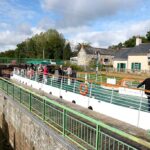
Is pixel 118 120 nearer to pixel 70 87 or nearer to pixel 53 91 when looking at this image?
pixel 70 87

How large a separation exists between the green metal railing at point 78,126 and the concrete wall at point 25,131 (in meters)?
0.26

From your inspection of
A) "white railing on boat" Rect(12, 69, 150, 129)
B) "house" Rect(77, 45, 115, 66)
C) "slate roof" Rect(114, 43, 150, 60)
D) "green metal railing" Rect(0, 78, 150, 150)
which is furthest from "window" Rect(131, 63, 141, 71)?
"green metal railing" Rect(0, 78, 150, 150)

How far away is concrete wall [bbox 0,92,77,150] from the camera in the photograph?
7.21 metres

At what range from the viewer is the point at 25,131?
395 inches

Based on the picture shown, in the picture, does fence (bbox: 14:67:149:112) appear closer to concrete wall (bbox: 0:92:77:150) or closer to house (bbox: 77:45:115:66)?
concrete wall (bbox: 0:92:77:150)

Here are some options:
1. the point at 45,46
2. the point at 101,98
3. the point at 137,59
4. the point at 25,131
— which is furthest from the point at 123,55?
the point at 25,131

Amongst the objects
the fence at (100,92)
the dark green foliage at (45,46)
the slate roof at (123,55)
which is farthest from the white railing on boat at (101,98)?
the dark green foliage at (45,46)

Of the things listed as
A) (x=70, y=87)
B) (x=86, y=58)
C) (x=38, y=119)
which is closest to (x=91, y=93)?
(x=70, y=87)

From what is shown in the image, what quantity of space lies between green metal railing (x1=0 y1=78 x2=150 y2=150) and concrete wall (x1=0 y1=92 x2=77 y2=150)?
261mm

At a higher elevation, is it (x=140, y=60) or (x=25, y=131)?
(x=140, y=60)

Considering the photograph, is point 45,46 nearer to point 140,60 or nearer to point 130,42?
point 130,42

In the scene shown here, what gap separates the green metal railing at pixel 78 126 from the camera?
17.6 feet

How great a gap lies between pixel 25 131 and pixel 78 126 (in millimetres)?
4106

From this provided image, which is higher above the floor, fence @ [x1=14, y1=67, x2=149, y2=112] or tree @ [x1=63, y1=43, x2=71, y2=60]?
tree @ [x1=63, y1=43, x2=71, y2=60]
